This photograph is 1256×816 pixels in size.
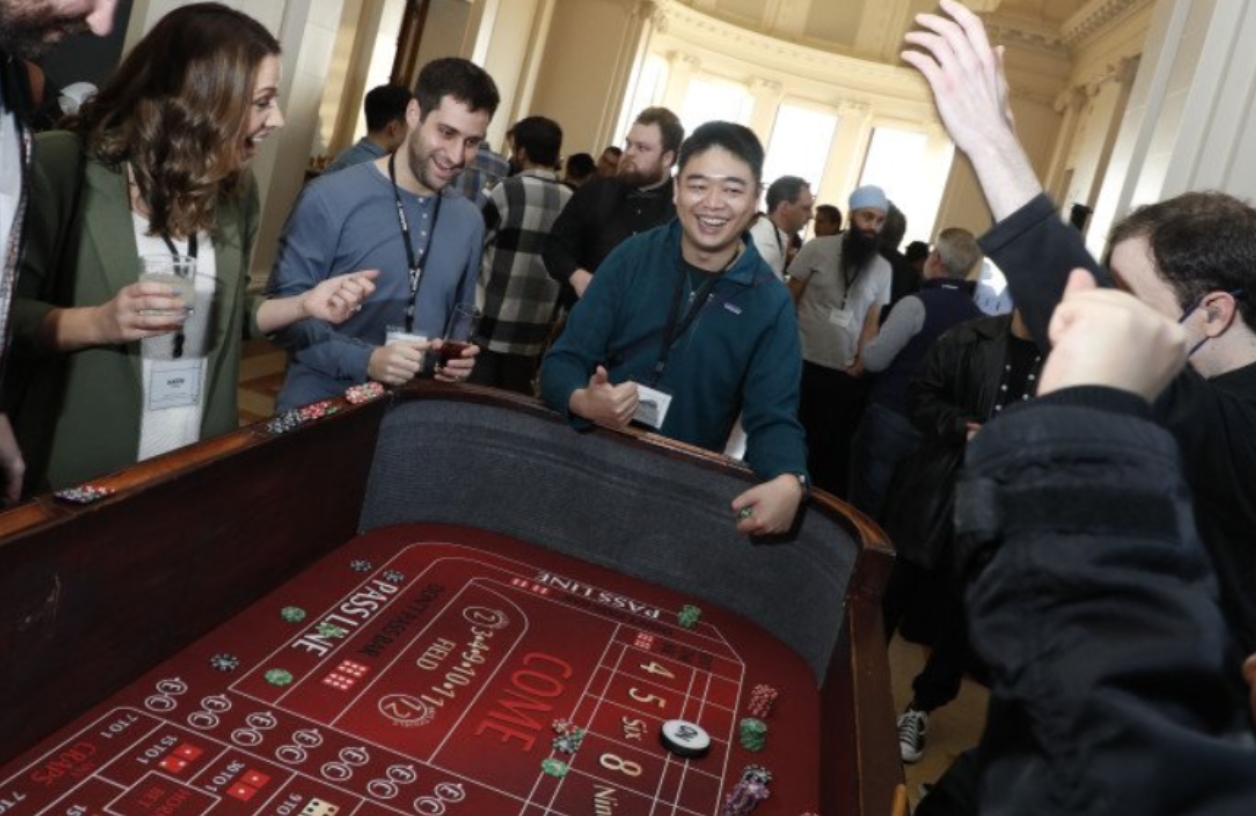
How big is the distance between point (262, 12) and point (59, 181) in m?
3.97

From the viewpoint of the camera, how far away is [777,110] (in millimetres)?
18594

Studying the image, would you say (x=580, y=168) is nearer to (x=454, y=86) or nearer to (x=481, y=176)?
(x=481, y=176)

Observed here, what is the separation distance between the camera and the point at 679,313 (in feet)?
8.75

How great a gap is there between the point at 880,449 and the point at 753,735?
275 cm

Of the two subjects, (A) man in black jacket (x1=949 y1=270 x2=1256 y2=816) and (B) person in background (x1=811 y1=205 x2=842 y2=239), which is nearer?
(A) man in black jacket (x1=949 y1=270 x2=1256 y2=816)

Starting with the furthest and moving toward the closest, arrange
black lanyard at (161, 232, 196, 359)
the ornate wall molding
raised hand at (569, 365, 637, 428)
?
the ornate wall molding < raised hand at (569, 365, 637, 428) < black lanyard at (161, 232, 196, 359)

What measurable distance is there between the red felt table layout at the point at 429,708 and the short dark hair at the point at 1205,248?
0.94 m

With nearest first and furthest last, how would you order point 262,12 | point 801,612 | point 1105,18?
point 801,612 < point 262,12 < point 1105,18

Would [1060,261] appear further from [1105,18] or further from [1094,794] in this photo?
[1105,18]

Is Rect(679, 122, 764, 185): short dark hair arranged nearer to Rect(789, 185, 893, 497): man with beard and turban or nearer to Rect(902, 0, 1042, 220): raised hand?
Rect(902, 0, 1042, 220): raised hand

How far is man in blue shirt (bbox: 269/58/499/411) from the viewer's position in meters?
2.69

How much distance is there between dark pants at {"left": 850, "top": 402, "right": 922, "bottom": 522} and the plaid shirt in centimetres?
143

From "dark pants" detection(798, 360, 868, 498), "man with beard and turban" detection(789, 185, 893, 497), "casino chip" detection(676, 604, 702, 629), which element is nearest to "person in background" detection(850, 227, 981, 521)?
"man with beard and turban" detection(789, 185, 893, 497)

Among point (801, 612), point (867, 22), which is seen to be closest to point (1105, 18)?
point (867, 22)
